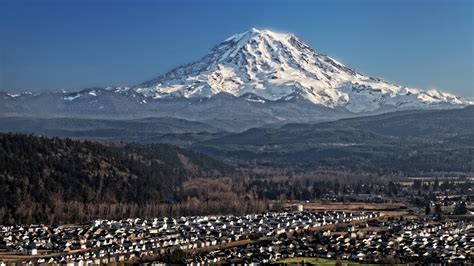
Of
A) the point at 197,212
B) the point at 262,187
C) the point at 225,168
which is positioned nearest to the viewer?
the point at 197,212

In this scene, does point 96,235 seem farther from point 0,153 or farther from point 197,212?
point 0,153

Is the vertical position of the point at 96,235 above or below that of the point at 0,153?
below

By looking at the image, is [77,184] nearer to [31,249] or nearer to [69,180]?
[69,180]

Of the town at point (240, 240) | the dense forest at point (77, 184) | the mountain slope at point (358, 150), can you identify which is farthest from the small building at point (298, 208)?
the mountain slope at point (358, 150)

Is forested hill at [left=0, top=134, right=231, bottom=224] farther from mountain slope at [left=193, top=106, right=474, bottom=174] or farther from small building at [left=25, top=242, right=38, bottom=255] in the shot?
mountain slope at [left=193, top=106, right=474, bottom=174]

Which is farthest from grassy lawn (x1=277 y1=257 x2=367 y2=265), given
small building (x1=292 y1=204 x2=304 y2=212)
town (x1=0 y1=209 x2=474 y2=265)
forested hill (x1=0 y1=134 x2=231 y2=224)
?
small building (x1=292 y1=204 x2=304 y2=212)

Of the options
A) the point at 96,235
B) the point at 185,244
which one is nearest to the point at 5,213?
the point at 96,235
